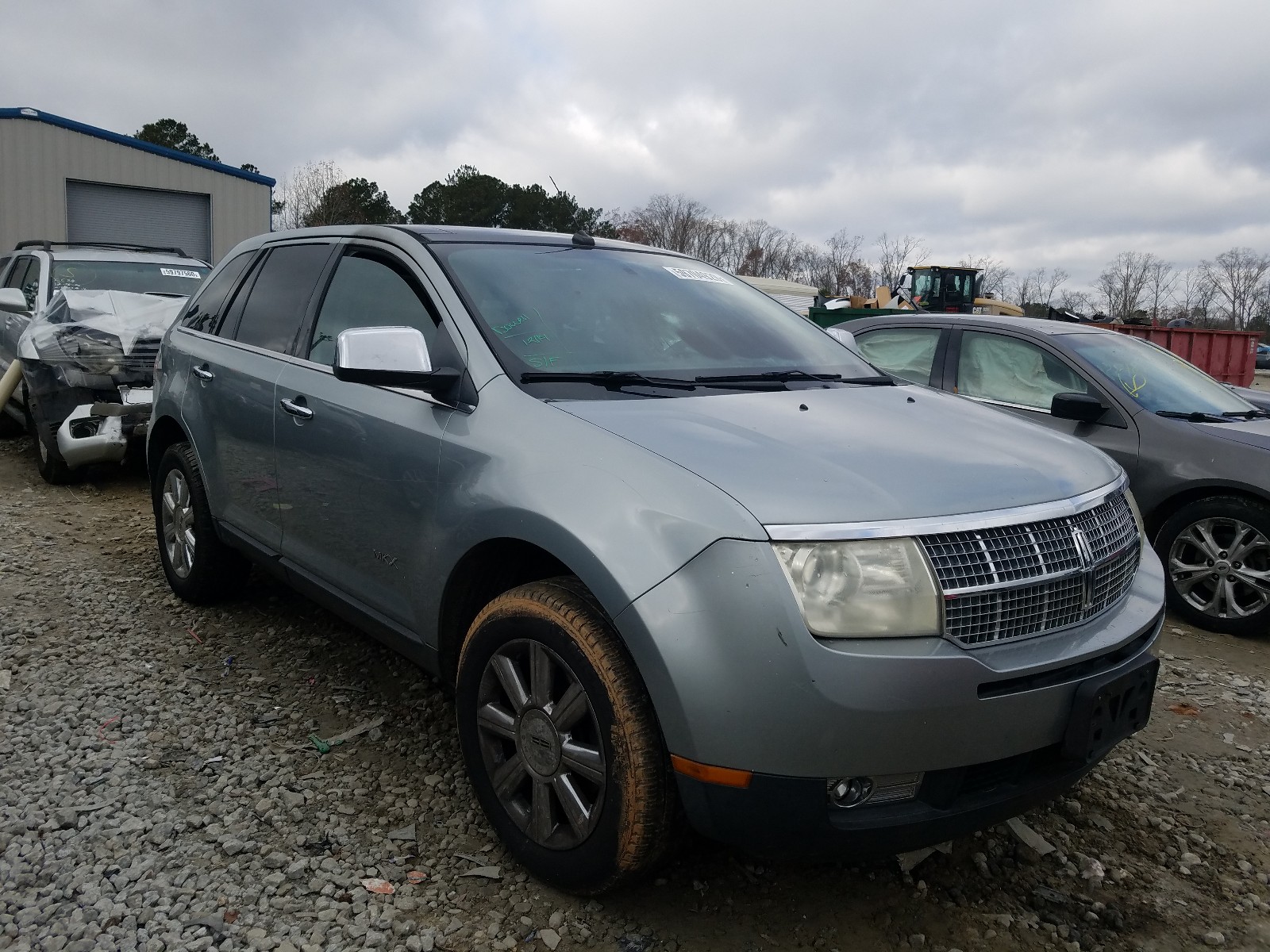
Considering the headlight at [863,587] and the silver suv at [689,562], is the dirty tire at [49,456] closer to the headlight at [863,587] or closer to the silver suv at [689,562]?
the silver suv at [689,562]

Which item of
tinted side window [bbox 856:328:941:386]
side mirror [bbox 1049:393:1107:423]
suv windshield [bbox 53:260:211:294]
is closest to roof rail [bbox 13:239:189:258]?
suv windshield [bbox 53:260:211:294]

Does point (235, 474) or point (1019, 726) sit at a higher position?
point (235, 474)

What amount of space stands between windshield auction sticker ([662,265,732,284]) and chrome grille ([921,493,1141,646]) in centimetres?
176

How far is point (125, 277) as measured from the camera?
8.39 metres

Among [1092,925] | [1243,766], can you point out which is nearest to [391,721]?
[1092,925]

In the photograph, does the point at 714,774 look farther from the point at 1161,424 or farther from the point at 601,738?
the point at 1161,424

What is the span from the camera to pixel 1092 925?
2475 millimetres

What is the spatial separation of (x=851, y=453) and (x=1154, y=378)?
4.02 meters

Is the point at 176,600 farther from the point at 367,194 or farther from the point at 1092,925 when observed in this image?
the point at 367,194

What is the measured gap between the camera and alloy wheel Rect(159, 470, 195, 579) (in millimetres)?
4398

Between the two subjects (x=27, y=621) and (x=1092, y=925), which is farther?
(x=27, y=621)

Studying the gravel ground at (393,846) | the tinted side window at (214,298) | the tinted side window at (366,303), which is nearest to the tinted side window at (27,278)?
the tinted side window at (214,298)

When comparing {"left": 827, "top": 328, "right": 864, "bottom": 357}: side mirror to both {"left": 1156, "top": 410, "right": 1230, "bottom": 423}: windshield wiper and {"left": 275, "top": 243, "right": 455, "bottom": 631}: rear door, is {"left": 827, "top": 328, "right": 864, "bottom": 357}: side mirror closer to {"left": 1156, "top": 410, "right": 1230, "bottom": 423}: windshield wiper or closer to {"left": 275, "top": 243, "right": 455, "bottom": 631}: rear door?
{"left": 275, "top": 243, "right": 455, "bottom": 631}: rear door

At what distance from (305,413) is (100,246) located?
284 inches
